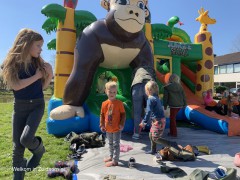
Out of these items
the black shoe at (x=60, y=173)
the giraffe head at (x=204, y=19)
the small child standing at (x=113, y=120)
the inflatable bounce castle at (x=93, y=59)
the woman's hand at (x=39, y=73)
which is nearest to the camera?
the woman's hand at (x=39, y=73)

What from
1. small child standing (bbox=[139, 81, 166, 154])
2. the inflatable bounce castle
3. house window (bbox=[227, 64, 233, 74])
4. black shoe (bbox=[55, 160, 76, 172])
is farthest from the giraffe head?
house window (bbox=[227, 64, 233, 74])

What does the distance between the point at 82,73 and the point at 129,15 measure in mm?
1379

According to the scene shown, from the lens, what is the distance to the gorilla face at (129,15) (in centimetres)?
469

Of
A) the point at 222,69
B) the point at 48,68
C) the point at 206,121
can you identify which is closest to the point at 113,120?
the point at 48,68

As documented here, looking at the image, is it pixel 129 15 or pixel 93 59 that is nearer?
pixel 129 15

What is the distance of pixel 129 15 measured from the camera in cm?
469

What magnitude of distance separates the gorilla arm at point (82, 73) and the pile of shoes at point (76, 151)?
3.55 ft

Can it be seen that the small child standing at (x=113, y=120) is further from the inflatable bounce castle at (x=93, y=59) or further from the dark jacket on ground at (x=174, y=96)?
the dark jacket on ground at (x=174, y=96)

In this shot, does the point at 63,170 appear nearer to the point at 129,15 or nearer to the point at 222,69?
the point at 129,15

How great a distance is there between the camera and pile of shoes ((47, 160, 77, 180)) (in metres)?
2.78

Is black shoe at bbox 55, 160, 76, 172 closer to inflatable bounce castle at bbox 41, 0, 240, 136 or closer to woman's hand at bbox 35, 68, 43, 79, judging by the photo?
woman's hand at bbox 35, 68, 43, 79

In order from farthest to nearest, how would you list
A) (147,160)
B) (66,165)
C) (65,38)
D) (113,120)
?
(65,38), (147,160), (113,120), (66,165)

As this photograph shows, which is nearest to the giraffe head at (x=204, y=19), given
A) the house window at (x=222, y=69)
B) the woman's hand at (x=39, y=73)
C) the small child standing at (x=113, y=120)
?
the small child standing at (x=113, y=120)

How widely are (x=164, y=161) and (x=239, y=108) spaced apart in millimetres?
3863
